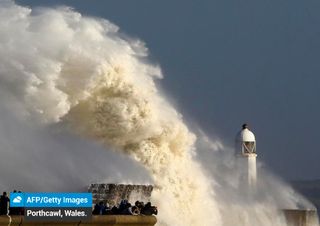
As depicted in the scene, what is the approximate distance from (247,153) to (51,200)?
25.0m

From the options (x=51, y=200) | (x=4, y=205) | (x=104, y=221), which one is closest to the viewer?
(x=51, y=200)

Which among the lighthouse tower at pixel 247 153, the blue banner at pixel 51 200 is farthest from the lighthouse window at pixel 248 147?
the blue banner at pixel 51 200

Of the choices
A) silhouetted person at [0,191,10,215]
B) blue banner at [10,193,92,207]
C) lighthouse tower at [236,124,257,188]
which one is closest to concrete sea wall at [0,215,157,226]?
blue banner at [10,193,92,207]

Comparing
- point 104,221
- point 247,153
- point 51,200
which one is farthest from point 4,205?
point 247,153

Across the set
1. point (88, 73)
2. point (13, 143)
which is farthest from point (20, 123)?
point (88, 73)

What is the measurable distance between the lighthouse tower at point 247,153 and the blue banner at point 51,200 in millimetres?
23988

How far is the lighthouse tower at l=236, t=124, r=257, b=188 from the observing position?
44719 millimetres

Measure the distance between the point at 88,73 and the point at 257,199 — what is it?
13221mm

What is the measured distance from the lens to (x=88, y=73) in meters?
34.3

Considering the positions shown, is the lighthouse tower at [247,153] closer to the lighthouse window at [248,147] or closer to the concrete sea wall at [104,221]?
the lighthouse window at [248,147]

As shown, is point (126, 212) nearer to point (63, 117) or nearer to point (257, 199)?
point (63, 117)

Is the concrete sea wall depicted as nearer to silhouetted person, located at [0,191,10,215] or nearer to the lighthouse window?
silhouetted person, located at [0,191,10,215]

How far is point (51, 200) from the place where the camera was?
2097 cm

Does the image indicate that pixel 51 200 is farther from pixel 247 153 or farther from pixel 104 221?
pixel 247 153
